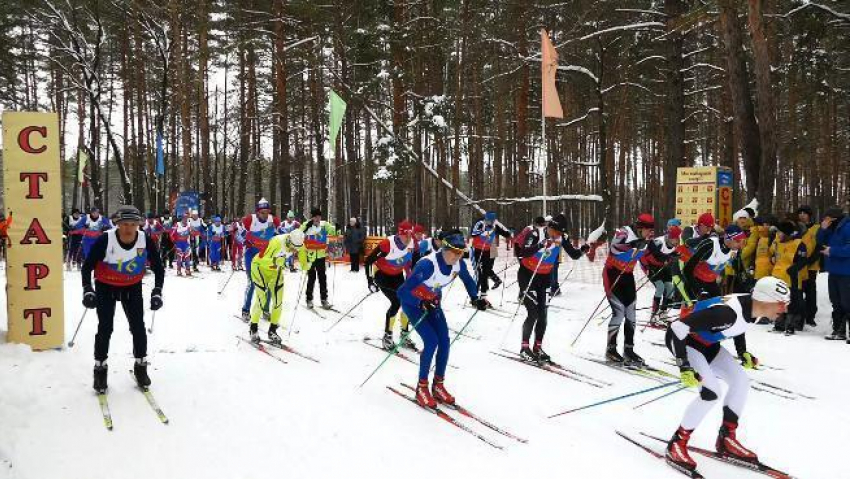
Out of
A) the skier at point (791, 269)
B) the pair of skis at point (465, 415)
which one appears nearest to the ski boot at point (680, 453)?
the pair of skis at point (465, 415)

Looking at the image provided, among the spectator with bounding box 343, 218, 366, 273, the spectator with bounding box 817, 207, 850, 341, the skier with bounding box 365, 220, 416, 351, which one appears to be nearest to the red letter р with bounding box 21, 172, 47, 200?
the skier with bounding box 365, 220, 416, 351

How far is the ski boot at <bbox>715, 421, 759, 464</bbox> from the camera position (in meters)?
5.04

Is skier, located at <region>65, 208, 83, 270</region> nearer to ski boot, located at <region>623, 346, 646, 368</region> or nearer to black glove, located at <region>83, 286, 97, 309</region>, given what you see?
black glove, located at <region>83, 286, 97, 309</region>

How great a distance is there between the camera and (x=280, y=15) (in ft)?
65.4

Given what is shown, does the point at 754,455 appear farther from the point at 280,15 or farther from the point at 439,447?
the point at 280,15

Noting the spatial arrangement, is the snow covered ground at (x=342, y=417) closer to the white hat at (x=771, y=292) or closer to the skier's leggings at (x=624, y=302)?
the skier's leggings at (x=624, y=302)

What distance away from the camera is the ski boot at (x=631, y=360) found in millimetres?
7996

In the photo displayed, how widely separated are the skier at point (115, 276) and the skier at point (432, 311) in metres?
2.68

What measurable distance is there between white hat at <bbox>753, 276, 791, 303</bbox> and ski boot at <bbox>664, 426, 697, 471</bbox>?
1287mm

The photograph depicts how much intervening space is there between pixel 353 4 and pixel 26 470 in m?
18.2

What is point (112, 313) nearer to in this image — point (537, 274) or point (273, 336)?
point (273, 336)

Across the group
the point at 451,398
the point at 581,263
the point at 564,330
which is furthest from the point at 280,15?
the point at 451,398

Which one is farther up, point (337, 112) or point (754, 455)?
point (337, 112)

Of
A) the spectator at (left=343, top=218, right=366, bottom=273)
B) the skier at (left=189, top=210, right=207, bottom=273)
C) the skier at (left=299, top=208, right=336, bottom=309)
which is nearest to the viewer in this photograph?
the skier at (left=299, top=208, right=336, bottom=309)
